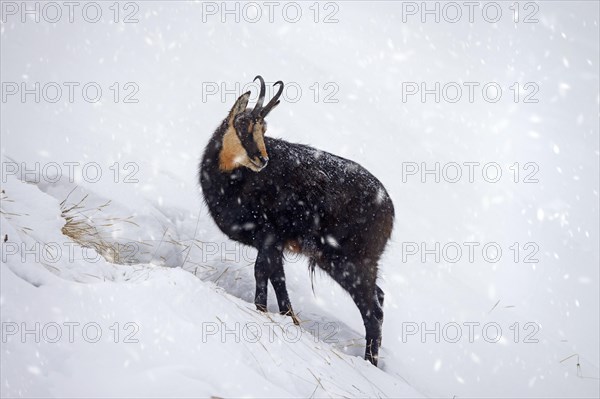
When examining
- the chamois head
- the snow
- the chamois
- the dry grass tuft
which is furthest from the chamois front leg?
the dry grass tuft

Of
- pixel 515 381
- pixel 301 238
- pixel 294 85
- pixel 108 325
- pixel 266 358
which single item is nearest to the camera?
pixel 108 325

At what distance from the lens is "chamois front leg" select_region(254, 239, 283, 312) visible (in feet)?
16.3

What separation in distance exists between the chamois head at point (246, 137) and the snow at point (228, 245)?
3.38 ft

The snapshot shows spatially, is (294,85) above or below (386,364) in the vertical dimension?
above

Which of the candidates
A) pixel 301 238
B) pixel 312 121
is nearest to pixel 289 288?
pixel 301 238

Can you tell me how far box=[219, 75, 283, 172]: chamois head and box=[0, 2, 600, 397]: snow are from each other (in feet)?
3.38

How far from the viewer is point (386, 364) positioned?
5387mm

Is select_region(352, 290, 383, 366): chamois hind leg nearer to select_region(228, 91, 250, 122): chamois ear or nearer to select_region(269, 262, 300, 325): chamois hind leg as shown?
select_region(269, 262, 300, 325): chamois hind leg

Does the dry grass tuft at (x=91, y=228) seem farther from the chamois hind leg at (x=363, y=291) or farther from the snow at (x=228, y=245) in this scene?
the chamois hind leg at (x=363, y=291)

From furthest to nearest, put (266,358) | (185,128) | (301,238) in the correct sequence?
(185,128), (301,238), (266,358)

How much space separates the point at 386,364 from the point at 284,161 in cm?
221

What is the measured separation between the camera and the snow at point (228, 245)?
2.64 meters

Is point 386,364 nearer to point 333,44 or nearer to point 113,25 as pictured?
point 113,25

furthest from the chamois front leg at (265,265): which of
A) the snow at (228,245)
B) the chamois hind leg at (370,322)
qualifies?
the chamois hind leg at (370,322)
